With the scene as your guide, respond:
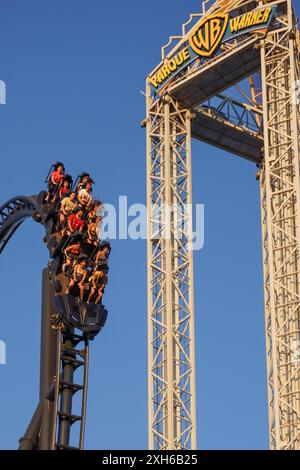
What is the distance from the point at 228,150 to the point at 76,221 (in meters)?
13.9

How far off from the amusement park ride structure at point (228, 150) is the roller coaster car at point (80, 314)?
6.18 metres

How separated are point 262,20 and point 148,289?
32.0 feet

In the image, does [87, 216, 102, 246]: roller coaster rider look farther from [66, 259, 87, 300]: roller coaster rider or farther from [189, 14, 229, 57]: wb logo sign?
[189, 14, 229, 57]: wb logo sign

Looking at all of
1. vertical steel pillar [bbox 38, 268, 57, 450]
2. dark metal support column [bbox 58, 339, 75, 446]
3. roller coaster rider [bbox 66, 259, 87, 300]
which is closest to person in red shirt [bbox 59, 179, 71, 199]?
vertical steel pillar [bbox 38, 268, 57, 450]

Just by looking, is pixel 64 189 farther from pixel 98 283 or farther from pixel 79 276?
pixel 98 283

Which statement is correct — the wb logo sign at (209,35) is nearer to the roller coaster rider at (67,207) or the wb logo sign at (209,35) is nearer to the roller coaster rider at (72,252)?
the roller coaster rider at (67,207)

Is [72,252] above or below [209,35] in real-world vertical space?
below

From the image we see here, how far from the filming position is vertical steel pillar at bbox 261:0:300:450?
39.7 meters

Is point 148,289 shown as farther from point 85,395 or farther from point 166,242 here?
point 85,395

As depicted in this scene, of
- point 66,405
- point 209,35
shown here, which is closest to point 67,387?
point 66,405

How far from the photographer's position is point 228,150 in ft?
164

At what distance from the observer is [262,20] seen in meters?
43.6

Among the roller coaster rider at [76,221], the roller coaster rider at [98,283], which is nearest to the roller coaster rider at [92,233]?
the roller coaster rider at [76,221]
